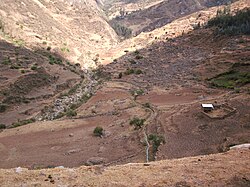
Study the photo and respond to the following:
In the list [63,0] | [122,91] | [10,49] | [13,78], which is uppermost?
[63,0]

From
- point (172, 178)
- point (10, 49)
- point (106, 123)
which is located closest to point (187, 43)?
point (10, 49)

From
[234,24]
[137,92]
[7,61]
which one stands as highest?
[7,61]

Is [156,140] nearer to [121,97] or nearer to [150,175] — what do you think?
[150,175]

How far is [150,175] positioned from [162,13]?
113135mm

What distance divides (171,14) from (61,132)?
98.9m

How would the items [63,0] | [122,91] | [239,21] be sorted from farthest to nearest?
[63,0], [239,21], [122,91]

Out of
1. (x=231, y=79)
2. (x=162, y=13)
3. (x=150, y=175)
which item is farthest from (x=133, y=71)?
(x=162, y=13)

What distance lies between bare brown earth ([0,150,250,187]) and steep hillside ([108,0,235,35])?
100933mm

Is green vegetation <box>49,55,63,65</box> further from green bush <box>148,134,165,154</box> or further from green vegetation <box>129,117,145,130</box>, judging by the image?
green bush <box>148,134,165,154</box>

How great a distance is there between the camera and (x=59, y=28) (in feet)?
241

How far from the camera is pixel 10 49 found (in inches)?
1943

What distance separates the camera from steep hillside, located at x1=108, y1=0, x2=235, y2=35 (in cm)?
11138

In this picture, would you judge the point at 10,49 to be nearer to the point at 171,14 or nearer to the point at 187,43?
the point at 187,43

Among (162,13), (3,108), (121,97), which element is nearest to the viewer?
(3,108)
